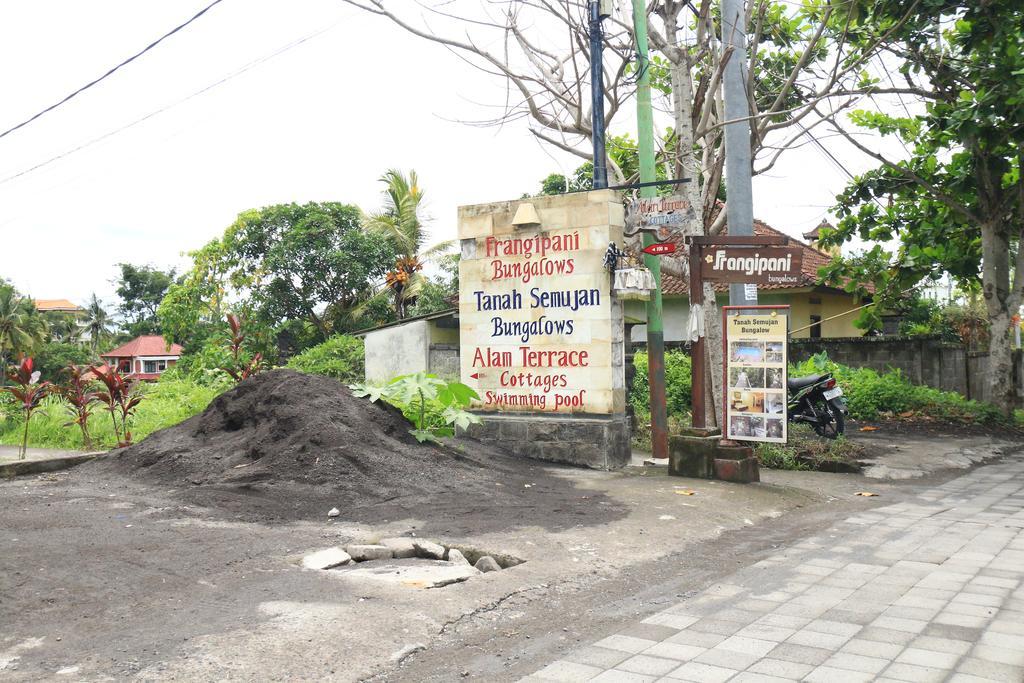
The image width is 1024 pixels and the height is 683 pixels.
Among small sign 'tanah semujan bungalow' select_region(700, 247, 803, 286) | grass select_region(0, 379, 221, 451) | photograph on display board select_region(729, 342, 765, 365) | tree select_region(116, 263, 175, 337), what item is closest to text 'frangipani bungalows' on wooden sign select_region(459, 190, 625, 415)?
small sign 'tanah semujan bungalow' select_region(700, 247, 803, 286)

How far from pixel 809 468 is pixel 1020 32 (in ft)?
28.2

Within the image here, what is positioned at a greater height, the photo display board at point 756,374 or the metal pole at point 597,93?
the metal pole at point 597,93

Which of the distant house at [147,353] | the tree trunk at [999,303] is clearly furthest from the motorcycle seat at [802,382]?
the distant house at [147,353]

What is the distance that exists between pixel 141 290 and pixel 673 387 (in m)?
58.4

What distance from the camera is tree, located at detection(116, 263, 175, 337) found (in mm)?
66062

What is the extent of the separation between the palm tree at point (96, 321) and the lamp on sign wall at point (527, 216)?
64270mm

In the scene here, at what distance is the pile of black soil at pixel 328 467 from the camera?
8.08 metres

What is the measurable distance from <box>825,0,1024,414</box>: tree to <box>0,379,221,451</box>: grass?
11602 millimetres

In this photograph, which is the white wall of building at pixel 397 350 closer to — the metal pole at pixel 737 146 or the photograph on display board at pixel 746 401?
the metal pole at pixel 737 146

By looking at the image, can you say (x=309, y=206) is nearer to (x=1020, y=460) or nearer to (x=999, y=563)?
(x=1020, y=460)

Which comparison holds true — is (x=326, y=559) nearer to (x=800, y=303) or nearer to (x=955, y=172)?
(x=955, y=172)

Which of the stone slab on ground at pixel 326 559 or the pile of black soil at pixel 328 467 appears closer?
the stone slab on ground at pixel 326 559

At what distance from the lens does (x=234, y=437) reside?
995 centimetres

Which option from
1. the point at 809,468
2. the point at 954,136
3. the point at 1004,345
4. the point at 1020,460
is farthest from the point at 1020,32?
the point at 809,468
